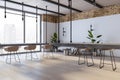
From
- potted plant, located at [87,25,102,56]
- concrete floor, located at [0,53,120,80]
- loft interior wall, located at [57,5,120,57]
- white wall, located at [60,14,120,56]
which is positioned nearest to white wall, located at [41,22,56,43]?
loft interior wall, located at [57,5,120,57]

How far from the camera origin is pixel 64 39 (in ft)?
34.4

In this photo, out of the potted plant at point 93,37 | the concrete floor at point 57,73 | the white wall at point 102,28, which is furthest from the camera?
the potted plant at point 93,37

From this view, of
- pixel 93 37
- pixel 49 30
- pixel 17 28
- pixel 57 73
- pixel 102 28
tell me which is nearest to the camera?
pixel 57 73

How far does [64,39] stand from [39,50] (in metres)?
2.10

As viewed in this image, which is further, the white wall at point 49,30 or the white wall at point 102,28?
the white wall at point 49,30

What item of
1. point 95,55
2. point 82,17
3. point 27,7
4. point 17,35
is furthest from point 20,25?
point 95,55

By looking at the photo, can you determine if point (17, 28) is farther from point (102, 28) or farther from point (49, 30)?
point (102, 28)

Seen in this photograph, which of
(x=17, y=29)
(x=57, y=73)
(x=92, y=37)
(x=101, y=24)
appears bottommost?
(x=57, y=73)

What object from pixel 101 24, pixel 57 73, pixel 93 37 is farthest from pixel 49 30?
pixel 57 73

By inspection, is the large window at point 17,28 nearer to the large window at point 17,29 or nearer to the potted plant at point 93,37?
the large window at point 17,29

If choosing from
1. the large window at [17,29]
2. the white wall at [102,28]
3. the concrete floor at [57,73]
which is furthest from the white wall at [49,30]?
the concrete floor at [57,73]

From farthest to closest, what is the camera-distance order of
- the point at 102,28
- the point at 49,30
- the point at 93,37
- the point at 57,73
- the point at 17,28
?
the point at 49,30
the point at 17,28
the point at 93,37
the point at 102,28
the point at 57,73

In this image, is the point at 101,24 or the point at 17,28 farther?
the point at 17,28

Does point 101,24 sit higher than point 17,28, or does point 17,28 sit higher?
point 101,24
